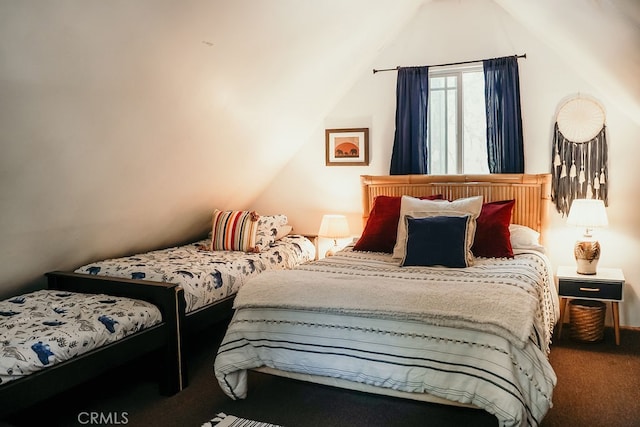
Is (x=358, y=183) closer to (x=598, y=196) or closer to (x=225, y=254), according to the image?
(x=225, y=254)

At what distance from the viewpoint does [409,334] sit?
230 centimetres

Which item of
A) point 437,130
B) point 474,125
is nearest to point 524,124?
point 474,125

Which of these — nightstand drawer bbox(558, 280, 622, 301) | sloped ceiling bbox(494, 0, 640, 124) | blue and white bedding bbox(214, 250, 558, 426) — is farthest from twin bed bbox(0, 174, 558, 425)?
sloped ceiling bbox(494, 0, 640, 124)

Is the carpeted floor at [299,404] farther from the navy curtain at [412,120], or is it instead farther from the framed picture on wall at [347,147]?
the framed picture on wall at [347,147]

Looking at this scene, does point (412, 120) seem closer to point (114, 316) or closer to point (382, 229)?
point (382, 229)

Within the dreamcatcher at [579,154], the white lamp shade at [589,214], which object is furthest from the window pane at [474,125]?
the white lamp shade at [589,214]

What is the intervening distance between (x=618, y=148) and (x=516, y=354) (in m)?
2.49

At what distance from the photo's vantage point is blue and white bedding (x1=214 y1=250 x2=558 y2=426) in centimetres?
209

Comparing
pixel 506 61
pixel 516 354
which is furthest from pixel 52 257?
pixel 506 61

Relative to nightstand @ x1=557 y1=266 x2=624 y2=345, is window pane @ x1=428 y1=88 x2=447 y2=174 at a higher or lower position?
higher

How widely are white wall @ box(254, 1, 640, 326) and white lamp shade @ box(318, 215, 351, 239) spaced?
28 cm

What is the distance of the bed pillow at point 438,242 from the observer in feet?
10.4

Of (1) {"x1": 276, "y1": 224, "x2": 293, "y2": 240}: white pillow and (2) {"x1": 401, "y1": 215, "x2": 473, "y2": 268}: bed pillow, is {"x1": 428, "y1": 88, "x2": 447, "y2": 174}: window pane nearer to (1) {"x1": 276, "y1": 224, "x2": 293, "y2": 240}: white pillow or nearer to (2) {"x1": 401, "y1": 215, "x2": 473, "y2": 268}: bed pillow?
(2) {"x1": 401, "y1": 215, "x2": 473, "y2": 268}: bed pillow

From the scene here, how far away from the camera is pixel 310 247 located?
4855 mm
